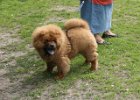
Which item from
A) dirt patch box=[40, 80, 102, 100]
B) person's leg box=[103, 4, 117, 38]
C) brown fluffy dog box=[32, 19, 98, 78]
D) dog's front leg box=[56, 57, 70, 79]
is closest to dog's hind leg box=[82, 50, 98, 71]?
brown fluffy dog box=[32, 19, 98, 78]

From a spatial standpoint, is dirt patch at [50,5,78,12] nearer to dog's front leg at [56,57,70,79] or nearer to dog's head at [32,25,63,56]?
dog's front leg at [56,57,70,79]

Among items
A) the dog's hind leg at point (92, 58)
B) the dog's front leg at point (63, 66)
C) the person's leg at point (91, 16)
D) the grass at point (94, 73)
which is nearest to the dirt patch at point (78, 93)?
the grass at point (94, 73)

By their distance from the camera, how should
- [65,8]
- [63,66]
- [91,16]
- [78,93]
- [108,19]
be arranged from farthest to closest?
[65,8], [108,19], [91,16], [63,66], [78,93]

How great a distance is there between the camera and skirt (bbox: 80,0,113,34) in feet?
23.5

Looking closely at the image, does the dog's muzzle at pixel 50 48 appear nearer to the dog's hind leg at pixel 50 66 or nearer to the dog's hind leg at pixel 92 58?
the dog's hind leg at pixel 50 66

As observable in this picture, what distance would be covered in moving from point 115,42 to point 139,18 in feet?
6.10

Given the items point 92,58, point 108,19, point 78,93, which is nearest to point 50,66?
point 92,58

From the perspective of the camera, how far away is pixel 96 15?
727 cm

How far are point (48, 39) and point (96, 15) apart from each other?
1.97m

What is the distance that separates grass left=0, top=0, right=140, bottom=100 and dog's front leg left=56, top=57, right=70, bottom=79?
0.32 feet

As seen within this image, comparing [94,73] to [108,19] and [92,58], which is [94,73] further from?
[108,19]

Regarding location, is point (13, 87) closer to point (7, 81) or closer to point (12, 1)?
point (7, 81)

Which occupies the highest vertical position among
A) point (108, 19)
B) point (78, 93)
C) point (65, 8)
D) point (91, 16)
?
point (91, 16)

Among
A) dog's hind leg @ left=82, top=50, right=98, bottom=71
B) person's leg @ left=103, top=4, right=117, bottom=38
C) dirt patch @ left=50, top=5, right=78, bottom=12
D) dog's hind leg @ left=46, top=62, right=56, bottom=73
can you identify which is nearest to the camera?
dog's hind leg @ left=46, top=62, right=56, bottom=73
